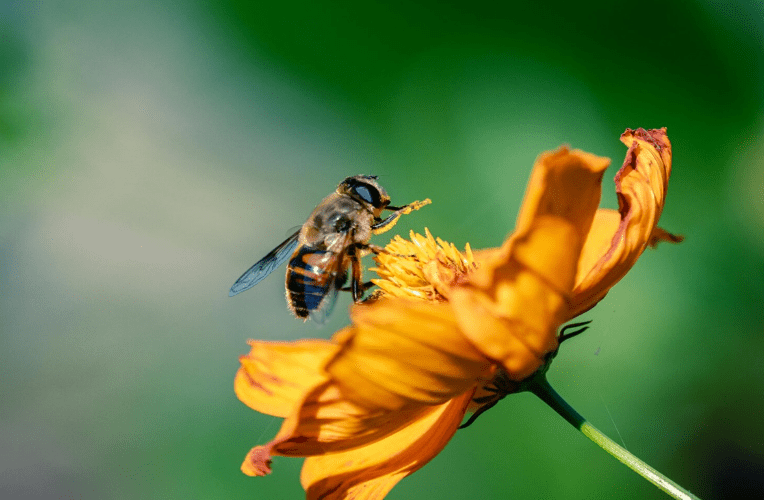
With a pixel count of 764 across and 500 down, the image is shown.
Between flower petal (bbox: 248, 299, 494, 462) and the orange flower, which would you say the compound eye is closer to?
the orange flower

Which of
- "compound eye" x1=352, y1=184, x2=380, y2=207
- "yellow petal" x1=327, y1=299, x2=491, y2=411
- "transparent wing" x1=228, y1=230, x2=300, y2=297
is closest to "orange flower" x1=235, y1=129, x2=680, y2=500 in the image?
"yellow petal" x1=327, y1=299, x2=491, y2=411

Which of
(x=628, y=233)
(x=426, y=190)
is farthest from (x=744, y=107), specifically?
(x=628, y=233)

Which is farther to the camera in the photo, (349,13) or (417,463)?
(349,13)

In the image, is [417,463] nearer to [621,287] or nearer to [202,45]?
[621,287]

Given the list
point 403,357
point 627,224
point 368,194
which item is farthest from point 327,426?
point 368,194

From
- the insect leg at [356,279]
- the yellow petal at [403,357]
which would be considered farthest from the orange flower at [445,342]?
the insect leg at [356,279]
